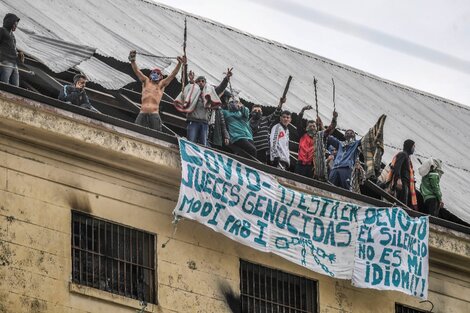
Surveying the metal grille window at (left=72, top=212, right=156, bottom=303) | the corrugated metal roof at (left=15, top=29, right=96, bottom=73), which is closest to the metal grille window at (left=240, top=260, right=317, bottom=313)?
the metal grille window at (left=72, top=212, right=156, bottom=303)

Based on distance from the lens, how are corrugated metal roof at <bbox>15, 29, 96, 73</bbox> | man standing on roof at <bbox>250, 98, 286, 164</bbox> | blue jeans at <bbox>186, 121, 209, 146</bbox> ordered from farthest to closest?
man standing on roof at <bbox>250, 98, 286, 164</bbox> → blue jeans at <bbox>186, 121, 209, 146</bbox> → corrugated metal roof at <bbox>15, 29, 96, 73</bbox>

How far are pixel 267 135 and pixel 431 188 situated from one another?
14.0ft

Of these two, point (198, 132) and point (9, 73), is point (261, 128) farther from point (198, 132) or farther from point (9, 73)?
point (9, 73)

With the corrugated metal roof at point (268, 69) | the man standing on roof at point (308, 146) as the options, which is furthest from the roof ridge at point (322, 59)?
the man standing on roof at point (308, 146)

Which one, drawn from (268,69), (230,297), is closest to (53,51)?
(230,297)

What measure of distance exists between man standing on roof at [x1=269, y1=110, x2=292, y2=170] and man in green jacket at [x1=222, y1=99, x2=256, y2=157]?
0.63 m

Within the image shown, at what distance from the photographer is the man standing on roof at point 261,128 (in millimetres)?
34438

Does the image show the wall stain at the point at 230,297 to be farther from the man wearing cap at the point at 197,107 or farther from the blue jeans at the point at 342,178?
the blue jeans at the point at 342,178

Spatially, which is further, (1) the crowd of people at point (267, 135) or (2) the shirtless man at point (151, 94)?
(2) the shirtless man at point (151, 94)

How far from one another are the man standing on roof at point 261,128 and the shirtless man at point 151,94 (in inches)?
103

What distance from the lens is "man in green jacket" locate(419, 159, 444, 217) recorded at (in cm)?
3640

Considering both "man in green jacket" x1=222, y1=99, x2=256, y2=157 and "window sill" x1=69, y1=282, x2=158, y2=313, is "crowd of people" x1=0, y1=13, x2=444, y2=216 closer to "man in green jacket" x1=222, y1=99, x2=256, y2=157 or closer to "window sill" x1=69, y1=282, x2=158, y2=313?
"man in green jacket" x1=222, y1=99, x2=256, y2=157

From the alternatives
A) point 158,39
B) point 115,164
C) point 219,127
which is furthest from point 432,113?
point 115,164

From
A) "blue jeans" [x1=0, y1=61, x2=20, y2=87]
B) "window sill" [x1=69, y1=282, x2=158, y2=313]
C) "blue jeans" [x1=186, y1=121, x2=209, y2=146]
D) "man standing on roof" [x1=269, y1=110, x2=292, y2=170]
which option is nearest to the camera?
"window sill" [x1=69, y1=282, x2=158, y2=313]
